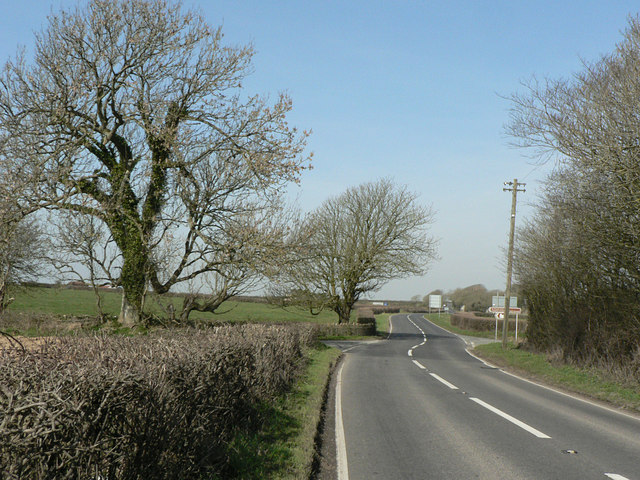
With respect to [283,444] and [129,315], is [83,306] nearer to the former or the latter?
[129,315]

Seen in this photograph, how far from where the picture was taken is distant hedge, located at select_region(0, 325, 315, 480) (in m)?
3.35

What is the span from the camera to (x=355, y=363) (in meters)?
21.0

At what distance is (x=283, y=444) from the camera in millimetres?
7328

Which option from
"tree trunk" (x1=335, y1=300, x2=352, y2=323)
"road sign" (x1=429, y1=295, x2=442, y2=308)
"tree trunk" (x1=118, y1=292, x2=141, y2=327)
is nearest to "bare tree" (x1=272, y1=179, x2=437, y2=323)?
"tree trunk" (x1=335, y1=300, x2=352, y2=323)

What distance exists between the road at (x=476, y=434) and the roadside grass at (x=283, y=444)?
0.49 m

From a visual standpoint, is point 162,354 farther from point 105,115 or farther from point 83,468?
point 105,115

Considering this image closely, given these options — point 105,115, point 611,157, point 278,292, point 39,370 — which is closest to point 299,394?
point 39,370

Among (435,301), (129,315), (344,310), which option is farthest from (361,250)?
(435,301)

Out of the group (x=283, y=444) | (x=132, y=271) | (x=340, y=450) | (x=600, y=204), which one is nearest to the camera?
(x=283, y=444)

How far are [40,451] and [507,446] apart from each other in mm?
6491

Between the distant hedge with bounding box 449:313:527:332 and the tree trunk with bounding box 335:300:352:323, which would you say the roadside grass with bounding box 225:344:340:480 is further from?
the distant hedge with bounding box 449:313:527:332

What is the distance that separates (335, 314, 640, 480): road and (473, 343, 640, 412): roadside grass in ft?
2.97

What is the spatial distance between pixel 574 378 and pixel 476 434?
31.2ft

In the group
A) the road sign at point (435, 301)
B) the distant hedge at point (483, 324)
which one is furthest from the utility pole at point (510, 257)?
the road sign at point (435, 301)
